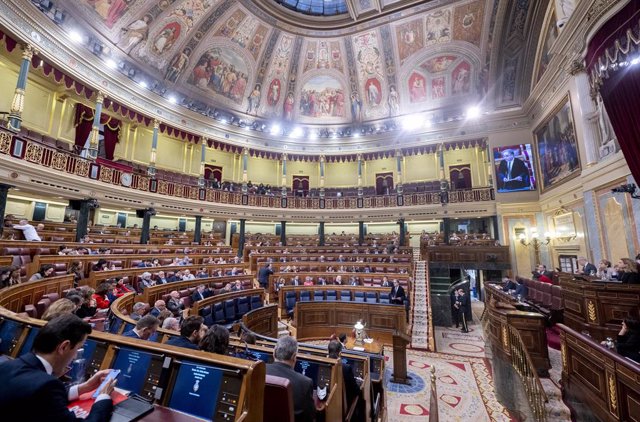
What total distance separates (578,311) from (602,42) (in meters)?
6.09

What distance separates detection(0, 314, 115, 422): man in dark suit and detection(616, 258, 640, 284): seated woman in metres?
7.08

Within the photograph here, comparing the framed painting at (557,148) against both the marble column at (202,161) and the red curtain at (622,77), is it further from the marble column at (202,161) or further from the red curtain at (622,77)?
the marble column at (202,161)

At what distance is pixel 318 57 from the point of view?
18.2 meters

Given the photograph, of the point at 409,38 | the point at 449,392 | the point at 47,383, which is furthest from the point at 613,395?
the point at 409,38

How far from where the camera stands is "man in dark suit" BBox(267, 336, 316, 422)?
6.54 feet

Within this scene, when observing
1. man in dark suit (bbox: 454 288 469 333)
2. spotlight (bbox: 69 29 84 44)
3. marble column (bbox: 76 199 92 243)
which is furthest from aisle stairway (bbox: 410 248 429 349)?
spotlight (bbox: 69 29 84 44)

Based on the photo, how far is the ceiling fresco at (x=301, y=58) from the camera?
12867 mm

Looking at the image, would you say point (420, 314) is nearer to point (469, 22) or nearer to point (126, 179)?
point (126, 179)

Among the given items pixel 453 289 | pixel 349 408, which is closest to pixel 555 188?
pixel 453 289

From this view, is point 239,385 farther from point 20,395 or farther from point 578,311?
point 578,311

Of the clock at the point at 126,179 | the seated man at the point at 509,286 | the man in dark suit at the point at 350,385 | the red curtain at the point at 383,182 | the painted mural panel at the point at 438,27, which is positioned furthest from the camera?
the red curtain at the point at 383,182

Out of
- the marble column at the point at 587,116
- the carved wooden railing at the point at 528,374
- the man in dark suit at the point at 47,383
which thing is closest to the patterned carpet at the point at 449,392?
the carved wooden railing at the point at 528,374

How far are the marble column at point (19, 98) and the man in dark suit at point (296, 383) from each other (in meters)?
10.5

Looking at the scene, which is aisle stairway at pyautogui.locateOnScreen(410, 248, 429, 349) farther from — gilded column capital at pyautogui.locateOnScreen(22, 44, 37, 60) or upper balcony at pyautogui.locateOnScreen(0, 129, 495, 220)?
gilded column capital at pyautogui.locateOnScreen(22, 44, 37, 60)
